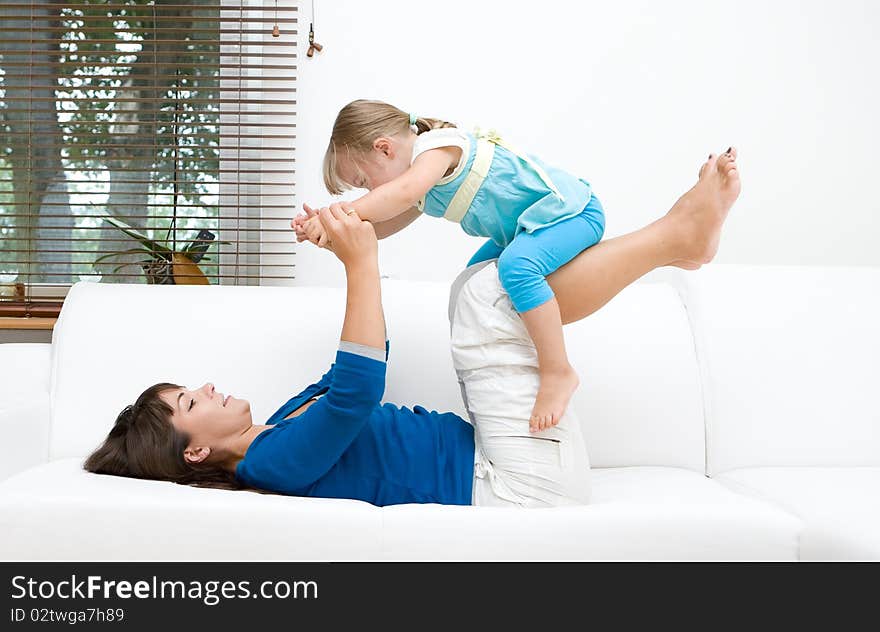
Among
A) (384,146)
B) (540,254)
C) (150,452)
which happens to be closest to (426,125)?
(384,146)

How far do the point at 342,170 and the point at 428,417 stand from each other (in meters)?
0.53

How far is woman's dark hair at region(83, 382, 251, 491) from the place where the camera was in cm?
152

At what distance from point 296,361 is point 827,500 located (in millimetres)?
1093

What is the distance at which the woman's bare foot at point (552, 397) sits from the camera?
1.49m

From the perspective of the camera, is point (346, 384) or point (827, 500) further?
point (827, 500)

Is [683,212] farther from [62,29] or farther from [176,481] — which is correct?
[62,29]

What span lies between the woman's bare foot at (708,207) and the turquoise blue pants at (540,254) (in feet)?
0.52

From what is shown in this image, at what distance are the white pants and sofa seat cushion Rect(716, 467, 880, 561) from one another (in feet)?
1.20

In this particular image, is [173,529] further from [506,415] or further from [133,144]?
[133,144]

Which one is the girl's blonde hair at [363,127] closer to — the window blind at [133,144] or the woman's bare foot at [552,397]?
the woman's bare foot at [552,397]

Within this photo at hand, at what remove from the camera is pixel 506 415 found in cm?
154

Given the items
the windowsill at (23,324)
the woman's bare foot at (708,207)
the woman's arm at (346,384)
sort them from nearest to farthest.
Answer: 1. the woman's arm at (346,384)
2. the woman's bare foot at (708,207)
3. the windowsill at (23,324)

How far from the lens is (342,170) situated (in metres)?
1.76

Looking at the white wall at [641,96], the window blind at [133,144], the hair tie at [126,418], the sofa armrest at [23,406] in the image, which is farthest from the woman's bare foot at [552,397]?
the window blind at [133,144]
